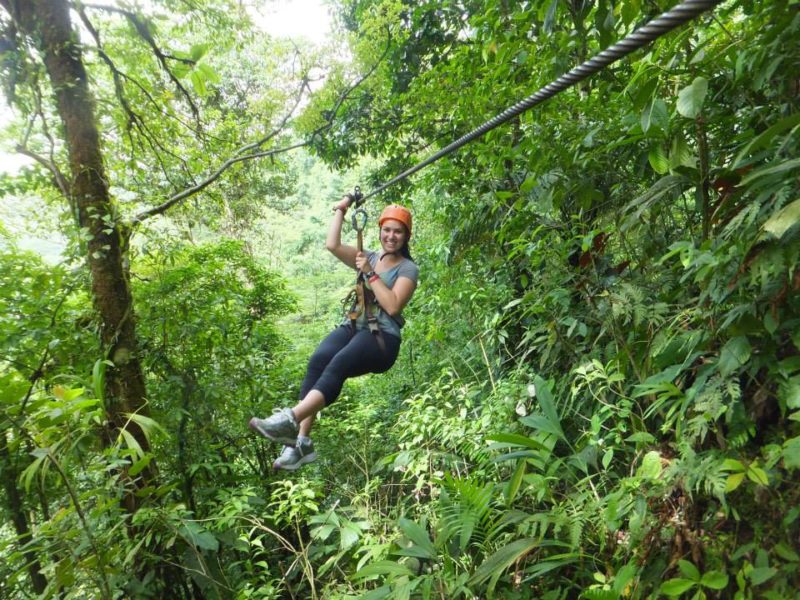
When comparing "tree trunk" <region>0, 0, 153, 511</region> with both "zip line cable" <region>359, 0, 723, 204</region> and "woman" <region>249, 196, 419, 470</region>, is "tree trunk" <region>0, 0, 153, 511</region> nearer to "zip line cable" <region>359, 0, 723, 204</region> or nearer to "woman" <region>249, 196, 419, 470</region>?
"woman" <region>249, 196, 419, 470</region>

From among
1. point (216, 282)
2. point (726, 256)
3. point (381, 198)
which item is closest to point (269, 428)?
point (216, 282)

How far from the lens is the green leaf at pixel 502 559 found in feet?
5.91

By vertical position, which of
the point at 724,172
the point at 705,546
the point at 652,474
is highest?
the point at 724,172

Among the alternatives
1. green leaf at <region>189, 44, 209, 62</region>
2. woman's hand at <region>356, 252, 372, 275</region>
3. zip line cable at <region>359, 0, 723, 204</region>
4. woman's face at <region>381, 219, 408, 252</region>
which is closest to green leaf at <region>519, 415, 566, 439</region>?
woman's hand at <region>356, 252, 372, 275</region>

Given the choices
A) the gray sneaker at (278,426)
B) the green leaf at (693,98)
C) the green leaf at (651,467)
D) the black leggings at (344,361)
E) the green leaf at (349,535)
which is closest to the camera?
the green leaf at (693,98)

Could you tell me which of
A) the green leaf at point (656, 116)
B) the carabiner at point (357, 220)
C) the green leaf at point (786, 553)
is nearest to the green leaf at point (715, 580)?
the green leaf at point (786, 553)

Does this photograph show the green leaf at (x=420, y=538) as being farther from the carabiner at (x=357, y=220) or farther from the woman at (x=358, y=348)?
the carabiner at (x=357, y=220)

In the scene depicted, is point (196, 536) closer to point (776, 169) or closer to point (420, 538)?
point (420, 538)

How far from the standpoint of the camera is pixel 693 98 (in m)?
1.17

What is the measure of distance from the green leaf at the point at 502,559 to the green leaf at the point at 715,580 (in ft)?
1.76

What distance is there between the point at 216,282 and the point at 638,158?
9.24 feet

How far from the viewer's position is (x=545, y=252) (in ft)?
8.80

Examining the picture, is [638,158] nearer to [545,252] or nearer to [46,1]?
[545,252]

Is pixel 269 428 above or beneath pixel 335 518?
above
